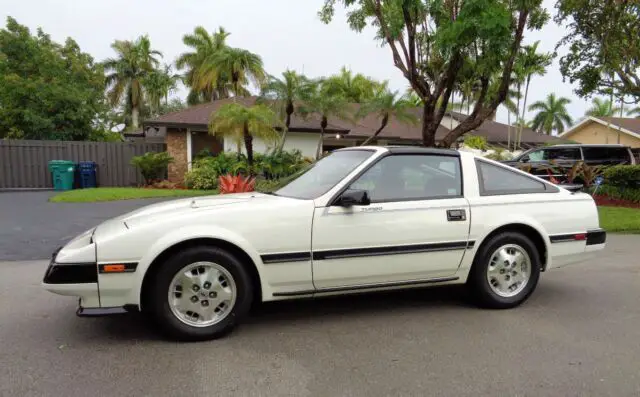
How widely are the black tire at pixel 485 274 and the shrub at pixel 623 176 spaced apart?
12461mm

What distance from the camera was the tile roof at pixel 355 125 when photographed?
19.7 metres

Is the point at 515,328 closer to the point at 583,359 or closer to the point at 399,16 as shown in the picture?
the point at 583,359

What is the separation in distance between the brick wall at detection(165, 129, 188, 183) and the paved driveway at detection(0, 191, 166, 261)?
490cm

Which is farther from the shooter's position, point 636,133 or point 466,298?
point 636,133

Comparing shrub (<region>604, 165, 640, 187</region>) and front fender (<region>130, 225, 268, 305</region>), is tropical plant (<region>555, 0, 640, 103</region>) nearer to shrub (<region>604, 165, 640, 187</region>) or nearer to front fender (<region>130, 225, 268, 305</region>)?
shrub (<region>604, 165, 640, 187</region>)

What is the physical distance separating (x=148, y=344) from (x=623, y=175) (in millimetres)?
15529

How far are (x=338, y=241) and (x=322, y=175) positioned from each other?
0.82 m

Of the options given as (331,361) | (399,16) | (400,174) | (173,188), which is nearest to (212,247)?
(331,361)

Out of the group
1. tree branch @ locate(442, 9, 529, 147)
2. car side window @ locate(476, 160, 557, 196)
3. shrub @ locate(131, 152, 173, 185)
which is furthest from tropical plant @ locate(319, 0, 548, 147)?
shrub @ locate(131, 152, 173, 185)

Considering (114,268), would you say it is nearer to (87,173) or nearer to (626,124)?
(87,173)

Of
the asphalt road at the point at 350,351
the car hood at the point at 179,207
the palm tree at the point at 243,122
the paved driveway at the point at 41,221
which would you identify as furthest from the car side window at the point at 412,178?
the palm tree at the point at 243,122

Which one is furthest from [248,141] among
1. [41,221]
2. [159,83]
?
[159,83]

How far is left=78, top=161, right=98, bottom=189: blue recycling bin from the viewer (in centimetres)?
1897

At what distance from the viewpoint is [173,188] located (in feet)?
58.7
